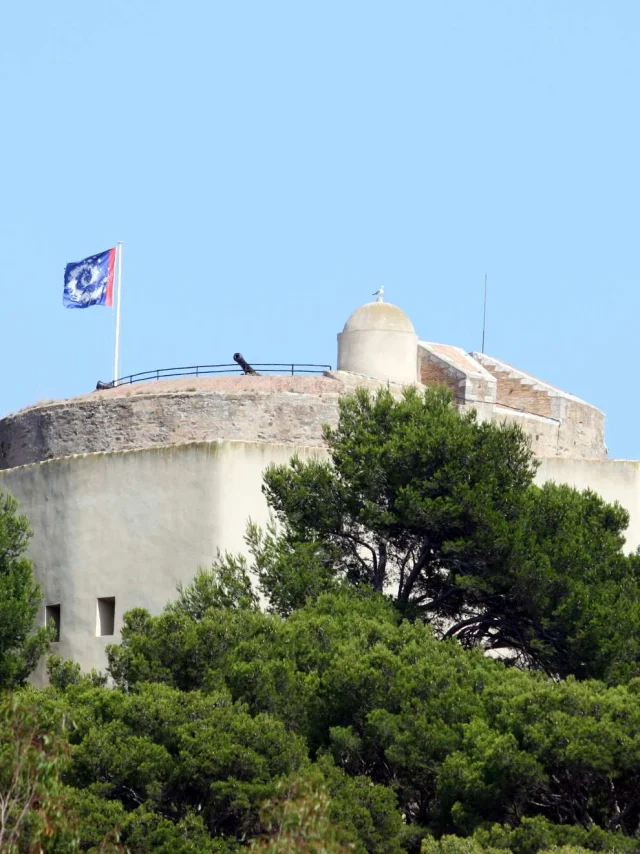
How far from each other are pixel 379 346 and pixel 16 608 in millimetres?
8252

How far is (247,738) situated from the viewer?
21.1 meters

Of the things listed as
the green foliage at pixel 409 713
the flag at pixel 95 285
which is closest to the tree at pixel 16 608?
the green foliage at pixel 409 713

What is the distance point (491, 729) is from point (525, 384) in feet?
44.9

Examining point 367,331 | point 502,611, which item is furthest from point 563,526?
point 367,331

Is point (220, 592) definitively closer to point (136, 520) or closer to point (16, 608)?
point (136, 520)

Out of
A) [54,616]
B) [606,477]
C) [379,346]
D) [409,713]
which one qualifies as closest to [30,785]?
[409,713]

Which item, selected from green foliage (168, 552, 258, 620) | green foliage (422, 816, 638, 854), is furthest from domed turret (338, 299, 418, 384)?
green foliage (422, 816, 638, 854)

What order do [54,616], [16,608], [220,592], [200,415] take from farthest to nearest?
Answer: [200,415]
[54,616]
[16,608]
[220,592]

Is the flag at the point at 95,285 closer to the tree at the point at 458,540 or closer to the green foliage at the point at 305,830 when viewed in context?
the tree at the point at 458,540

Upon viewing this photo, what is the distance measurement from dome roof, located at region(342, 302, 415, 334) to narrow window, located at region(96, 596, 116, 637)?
711 cm

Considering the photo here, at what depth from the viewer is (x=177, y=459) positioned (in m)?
28.2

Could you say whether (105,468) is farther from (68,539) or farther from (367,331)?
(367,331)

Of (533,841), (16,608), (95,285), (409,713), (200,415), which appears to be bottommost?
(533,841)

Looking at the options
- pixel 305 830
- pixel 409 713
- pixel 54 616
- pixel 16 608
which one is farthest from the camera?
pixel 54 616
